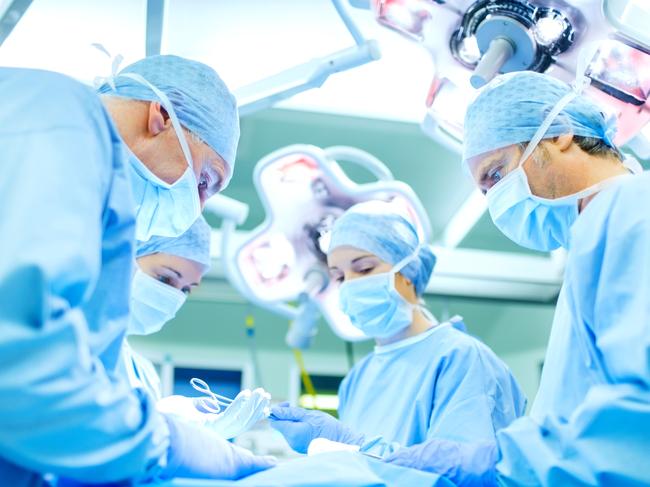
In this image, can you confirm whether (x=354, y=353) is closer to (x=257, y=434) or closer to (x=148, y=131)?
(x=257, y=434)

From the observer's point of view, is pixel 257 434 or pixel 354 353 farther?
pixel 354 353

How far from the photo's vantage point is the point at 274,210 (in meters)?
2.71

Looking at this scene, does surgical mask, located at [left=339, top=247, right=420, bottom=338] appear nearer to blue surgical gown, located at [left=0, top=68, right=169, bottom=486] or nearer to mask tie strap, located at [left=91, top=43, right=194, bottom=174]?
mask tie strap, located at [left=91, top=43, right=194, bottom=174]

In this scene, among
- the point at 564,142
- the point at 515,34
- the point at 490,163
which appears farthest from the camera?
the point at 515,34

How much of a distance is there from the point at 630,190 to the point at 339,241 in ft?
3.87

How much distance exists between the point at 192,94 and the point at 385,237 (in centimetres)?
96

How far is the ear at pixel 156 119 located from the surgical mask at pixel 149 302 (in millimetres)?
877

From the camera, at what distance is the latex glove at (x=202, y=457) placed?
111 cm

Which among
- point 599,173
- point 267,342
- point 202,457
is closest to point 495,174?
point 599,173

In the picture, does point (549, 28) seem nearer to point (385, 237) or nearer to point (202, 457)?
point (385, 237)

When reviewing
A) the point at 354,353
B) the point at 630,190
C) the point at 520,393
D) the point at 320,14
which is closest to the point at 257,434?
the point at 354,353

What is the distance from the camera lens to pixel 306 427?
2006 mm

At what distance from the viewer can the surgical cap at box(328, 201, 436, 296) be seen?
2357 mm

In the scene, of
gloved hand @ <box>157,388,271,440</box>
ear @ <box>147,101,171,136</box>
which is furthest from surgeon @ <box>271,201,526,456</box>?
ear @ <box>147,101,171,136</box>
